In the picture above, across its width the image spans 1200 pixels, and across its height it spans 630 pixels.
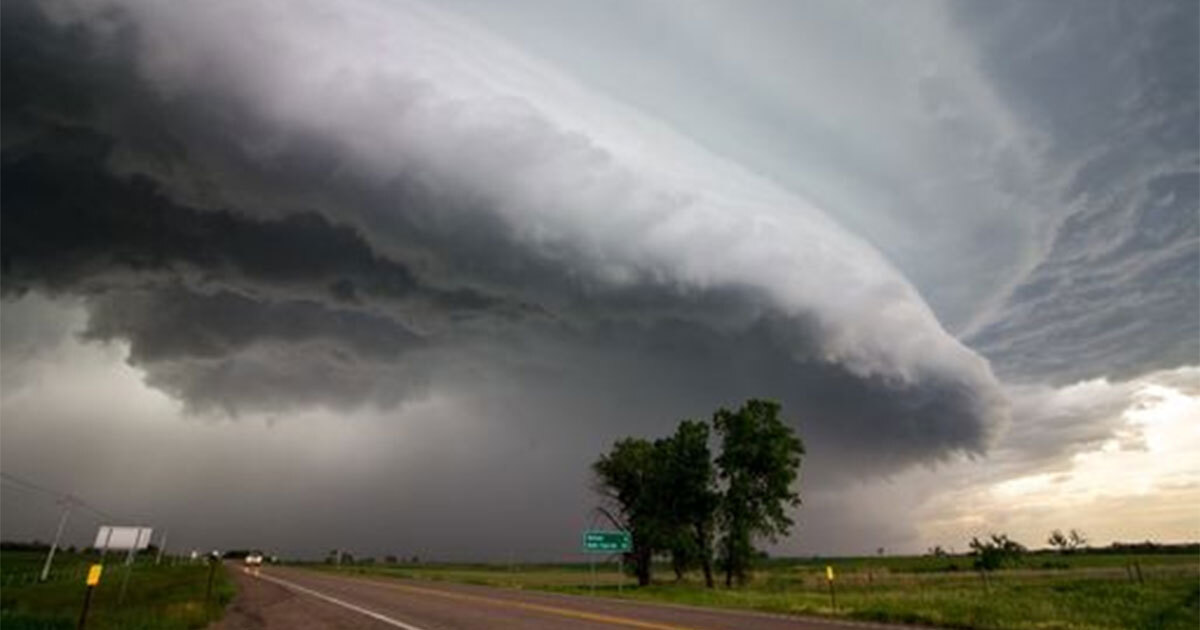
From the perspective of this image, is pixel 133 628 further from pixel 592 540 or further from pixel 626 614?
pixel 592 540

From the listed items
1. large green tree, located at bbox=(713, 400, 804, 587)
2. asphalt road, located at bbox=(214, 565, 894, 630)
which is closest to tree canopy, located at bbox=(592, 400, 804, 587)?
large green tree, located at bbox=(713, 400, 804, 587)

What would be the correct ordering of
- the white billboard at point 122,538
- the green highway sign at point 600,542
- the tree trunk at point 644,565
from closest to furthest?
the white billboard at point 122,538, the green highway sign at point 600,542, the tree trunk at point 644,565

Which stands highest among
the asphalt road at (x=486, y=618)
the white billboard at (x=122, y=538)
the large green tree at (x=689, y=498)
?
the large green tree at (x=689, y=498)

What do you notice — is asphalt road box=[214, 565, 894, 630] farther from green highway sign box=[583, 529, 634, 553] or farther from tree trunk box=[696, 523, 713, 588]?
tree trunk box=[696, 523, 713, 588]

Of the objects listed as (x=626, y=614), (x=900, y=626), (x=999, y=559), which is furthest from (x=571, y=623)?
(x=999, y=559)

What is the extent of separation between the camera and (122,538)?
4066cm

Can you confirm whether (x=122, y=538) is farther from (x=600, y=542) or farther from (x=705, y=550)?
(x=705, y=550)

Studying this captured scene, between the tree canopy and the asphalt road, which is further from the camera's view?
the tree canopy

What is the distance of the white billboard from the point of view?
39.2 m

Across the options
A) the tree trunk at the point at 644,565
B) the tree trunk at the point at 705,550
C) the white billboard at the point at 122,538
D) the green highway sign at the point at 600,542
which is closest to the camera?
the white billboard at the point at 122,538

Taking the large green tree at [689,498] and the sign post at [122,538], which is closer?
the sign post at [122,538]

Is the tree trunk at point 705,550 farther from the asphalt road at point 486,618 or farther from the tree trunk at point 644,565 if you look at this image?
the asphalt road at point 486,618

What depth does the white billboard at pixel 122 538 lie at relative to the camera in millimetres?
39156

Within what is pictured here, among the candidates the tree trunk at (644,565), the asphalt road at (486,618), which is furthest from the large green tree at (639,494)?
the asphalt road at (486,618)
